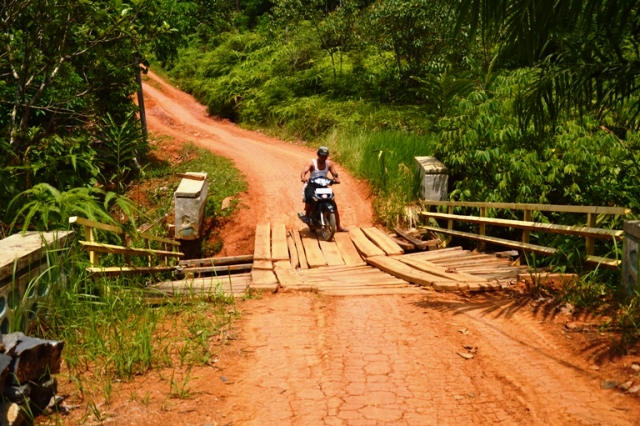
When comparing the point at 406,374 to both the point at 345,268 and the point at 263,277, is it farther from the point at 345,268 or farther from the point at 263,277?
the point at 345,268

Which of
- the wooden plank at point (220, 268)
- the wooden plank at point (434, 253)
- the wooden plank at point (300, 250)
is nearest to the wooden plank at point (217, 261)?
the wooden plank at point (220, 268)

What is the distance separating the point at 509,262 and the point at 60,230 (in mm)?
5743

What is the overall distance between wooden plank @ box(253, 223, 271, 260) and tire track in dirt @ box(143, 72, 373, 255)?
0.37 m

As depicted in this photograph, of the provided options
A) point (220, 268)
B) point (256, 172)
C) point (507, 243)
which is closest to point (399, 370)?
point (507, 243)

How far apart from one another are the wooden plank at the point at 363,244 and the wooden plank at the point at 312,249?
23.8 inches

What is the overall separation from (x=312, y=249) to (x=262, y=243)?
2.56 ft

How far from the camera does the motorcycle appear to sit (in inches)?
411

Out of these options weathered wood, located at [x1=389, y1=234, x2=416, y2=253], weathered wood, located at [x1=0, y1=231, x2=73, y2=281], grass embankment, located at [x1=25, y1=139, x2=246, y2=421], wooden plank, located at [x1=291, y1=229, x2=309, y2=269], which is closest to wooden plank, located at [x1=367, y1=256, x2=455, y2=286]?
wooden plank, located at [x1=291, y1=229, x2=309, y2=269]

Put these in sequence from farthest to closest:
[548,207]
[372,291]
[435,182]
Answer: [435,182] → [548,207] → [372,291]

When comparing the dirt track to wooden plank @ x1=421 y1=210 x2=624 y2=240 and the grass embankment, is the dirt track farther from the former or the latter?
wooden plank @ x1=421 y1=210 x2=624 y2=240

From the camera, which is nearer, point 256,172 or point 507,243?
point 507,243

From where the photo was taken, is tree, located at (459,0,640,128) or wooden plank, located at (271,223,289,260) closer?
tree, located at (459,0,640,128)

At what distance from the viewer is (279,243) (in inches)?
404

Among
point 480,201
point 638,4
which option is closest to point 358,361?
point 638,4
